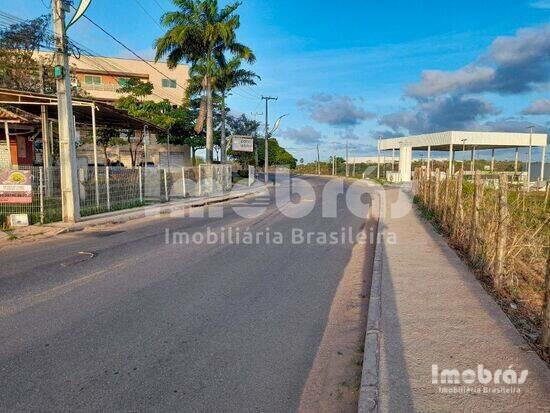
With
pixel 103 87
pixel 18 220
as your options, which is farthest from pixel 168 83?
pixel 18 220

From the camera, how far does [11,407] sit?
313 cm

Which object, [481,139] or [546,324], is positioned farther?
[481,139]

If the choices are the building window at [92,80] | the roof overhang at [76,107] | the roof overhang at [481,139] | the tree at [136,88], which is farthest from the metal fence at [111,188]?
the building window at [92,80]

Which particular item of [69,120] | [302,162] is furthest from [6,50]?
[302,162]

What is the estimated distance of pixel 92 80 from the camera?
53.3 meters

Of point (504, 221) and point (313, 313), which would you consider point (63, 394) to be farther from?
point (504, 221)

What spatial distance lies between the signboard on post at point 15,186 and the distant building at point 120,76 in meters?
42.0

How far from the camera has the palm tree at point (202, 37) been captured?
91.5 ft

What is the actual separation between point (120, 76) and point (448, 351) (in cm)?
5691

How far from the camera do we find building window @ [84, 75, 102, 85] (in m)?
53.0

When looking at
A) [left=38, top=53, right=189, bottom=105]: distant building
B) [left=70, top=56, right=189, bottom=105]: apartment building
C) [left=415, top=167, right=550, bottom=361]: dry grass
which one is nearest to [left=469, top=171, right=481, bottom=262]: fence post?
[left=415, top=167, right=550, bottom=361]: dry grass

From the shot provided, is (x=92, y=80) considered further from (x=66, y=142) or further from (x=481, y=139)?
(x=481, y=139)

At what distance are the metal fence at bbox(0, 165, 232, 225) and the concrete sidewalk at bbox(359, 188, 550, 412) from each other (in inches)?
446

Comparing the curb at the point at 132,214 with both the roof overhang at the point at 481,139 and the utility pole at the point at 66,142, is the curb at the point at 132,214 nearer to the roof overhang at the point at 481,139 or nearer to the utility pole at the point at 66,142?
the utility pole at the point at 66,142
